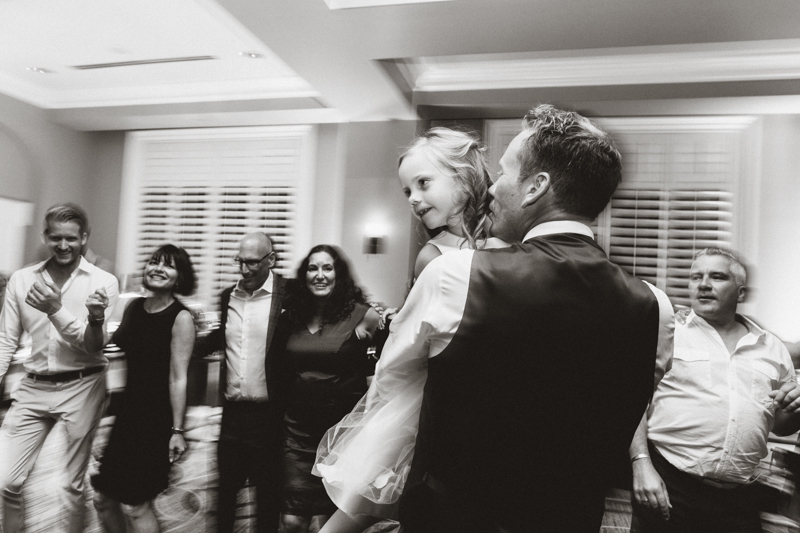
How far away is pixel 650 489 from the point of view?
7.22ft

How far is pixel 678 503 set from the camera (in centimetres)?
226

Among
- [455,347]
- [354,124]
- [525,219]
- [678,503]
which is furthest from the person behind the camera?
[354,124]

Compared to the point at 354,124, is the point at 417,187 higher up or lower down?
lower down

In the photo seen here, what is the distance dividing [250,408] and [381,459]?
1.83m

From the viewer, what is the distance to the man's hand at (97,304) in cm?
Answer: 268

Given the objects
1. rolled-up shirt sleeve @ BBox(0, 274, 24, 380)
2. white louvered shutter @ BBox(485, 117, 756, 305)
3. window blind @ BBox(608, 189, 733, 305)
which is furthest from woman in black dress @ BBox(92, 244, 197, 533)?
window blind @ BBox(608, 189, 733, 305)

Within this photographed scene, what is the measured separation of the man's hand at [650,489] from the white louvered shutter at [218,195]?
16.0 feet

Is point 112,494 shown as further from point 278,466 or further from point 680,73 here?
point 680,73

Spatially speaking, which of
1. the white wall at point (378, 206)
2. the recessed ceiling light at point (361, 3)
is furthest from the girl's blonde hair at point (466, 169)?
the white wall at point (378, 206)

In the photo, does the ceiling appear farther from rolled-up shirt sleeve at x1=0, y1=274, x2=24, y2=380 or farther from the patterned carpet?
the patterned carpet

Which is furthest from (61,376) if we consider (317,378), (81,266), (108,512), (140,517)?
(317,378)

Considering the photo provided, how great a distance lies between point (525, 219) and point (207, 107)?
19.4 feet

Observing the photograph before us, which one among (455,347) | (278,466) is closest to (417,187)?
(455,347)

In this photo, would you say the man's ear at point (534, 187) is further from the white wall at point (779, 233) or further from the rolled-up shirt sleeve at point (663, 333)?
the white wall at point (779, 233)
